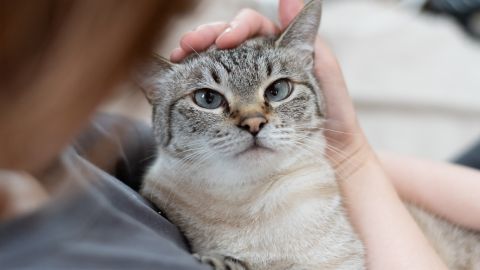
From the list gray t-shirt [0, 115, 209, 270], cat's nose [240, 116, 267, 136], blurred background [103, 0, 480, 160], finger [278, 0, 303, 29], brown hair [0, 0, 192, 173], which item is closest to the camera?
brown hair [0, 0, 192, 173]

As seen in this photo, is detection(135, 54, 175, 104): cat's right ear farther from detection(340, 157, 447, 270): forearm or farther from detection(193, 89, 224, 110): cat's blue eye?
detection(340, 157, 447, 270): forearm

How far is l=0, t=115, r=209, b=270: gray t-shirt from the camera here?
693 millimetres

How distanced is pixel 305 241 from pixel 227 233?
0.52 ft

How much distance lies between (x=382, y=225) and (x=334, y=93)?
323mm

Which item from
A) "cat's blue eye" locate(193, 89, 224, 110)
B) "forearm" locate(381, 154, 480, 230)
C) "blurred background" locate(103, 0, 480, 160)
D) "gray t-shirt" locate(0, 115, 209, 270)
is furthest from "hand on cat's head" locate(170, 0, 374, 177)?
"blurred background" locate(103, 0, 480, 160)

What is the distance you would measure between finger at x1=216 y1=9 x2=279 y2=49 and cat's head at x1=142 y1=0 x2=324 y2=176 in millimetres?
21

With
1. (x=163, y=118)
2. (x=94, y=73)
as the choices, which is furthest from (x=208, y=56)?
(x=94, y=73)

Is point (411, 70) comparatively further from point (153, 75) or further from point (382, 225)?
point (153, 75)

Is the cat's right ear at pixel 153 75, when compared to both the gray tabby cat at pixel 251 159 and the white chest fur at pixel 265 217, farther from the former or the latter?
the white chest fur at pixel 265 217

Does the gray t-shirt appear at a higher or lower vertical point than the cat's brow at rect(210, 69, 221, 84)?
lower

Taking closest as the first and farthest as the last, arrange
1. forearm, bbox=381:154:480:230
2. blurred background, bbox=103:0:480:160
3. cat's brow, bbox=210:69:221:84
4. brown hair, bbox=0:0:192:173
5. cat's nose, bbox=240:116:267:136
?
brown hair, bbox=0:0:192:173, cat's nose, bbox=240:116:267:136, cat's brow, bbox=210:69:221:84, forearm, bbox=381:154:480:230, blurred background, bbox=103:0:480:160

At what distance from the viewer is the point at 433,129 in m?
2.61

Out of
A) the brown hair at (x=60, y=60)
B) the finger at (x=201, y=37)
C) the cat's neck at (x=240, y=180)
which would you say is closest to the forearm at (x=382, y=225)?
the cat's neck at (x=240, y=180)

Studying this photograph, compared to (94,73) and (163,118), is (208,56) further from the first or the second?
(94,73)
